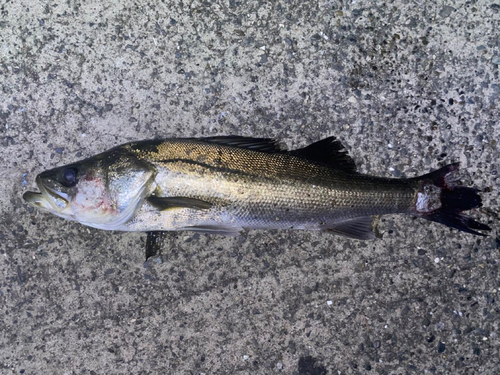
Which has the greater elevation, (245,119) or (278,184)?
(245,119)

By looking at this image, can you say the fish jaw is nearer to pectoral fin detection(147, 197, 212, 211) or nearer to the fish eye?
the fish eye

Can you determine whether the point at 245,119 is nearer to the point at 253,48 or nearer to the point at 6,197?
the point at 253,48

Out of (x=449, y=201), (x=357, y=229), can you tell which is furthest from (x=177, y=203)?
(x=449, y=201)

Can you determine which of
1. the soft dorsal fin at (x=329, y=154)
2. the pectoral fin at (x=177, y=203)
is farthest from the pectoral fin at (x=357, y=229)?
the pectoral fin at (x=177, y=203)

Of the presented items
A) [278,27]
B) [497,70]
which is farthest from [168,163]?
[497,70]

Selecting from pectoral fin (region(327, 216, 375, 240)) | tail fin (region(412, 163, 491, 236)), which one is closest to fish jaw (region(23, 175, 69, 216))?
pectoral fin (region(327, 216, 375, 240))

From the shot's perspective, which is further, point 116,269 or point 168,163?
point 116,269

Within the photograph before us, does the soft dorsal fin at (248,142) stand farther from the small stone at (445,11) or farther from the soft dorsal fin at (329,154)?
the small stone at (445,11)
